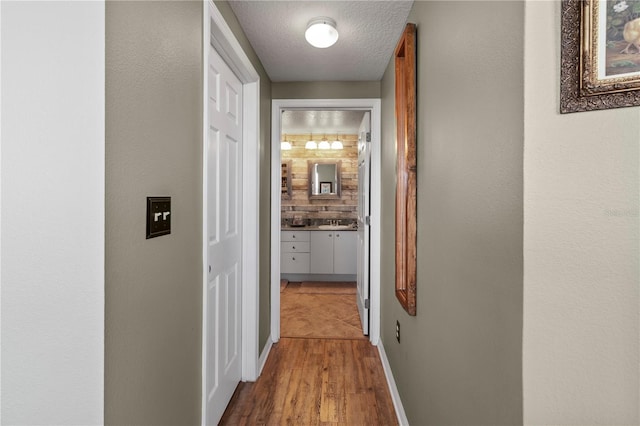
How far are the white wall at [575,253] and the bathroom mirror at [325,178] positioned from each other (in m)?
4.86

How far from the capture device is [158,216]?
3.74 ft

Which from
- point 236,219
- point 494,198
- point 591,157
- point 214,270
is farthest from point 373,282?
point 591,157

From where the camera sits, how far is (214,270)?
72.8 inches

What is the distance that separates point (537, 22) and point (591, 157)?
0.31m

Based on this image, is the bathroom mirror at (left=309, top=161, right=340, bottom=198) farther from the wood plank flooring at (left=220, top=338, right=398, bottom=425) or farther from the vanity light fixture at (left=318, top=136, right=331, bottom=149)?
the wood plank flooring at (left=220, top=338, right=398, bottom=425)

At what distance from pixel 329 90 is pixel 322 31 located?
106cm

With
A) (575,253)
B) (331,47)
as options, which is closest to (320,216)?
(331,47)

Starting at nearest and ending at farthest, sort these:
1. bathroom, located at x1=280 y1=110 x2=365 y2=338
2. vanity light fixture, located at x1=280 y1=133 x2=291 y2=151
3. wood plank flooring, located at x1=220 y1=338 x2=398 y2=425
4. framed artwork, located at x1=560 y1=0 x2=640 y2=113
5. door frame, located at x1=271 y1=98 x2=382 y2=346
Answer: framed artwork, located at x1=560 y1=0 x2=640 y2=113 < wood plank flooring, located at x1=220 y1=338 x2=398 y2=425 < door frame, located at x1=271 y1=98 x2=382 y2=346 < bathroom, located at x1=280 y1=110 x2=365 y2=338 < vanity light fixture, located at x1=280 y1=133 x2=291 y2=151

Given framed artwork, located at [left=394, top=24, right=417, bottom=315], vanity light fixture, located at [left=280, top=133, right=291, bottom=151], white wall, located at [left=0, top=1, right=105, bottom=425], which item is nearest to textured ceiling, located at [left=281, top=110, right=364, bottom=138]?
vanity light fixture, located at [left=280, top=133, right=291, bottom=151]

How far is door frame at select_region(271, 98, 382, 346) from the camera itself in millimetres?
3000

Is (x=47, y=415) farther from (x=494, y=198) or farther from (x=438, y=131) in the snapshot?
(x=438, y=131)

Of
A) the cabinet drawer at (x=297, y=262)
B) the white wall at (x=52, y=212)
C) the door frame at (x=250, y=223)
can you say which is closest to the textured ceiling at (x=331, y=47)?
the door frame at (x=250, y=223)

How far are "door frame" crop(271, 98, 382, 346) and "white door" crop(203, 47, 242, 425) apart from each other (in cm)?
69

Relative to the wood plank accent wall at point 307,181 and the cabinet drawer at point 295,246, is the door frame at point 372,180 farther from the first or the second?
the wood plank accent wall at point 307,181
